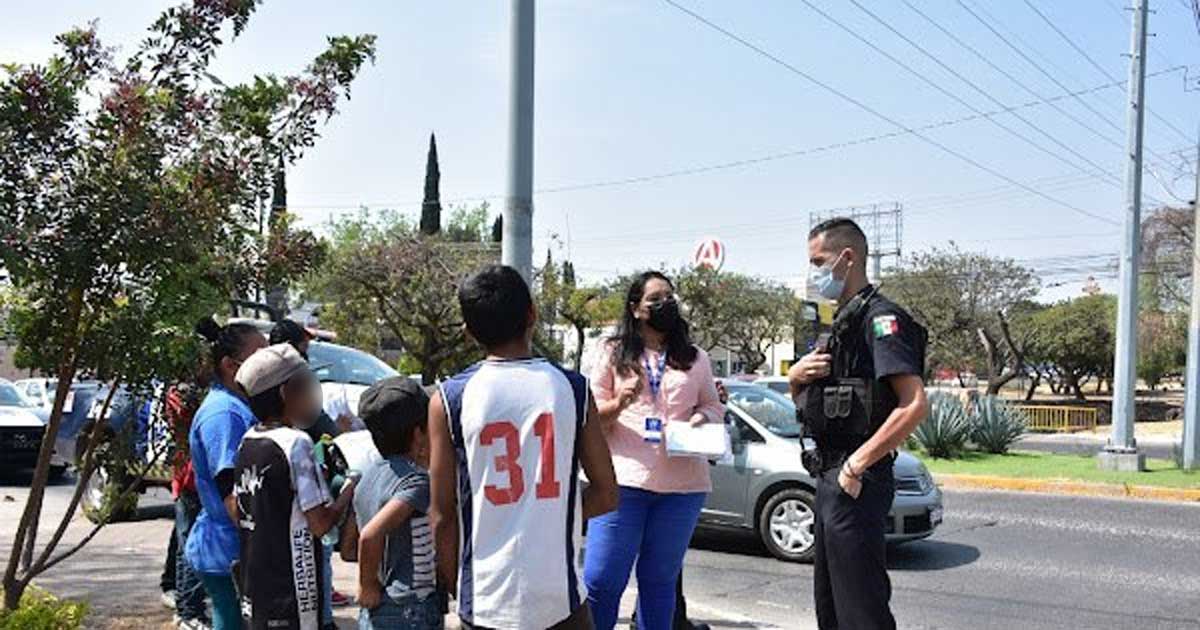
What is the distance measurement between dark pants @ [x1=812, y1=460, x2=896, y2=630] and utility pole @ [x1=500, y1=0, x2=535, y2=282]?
215 centimetres

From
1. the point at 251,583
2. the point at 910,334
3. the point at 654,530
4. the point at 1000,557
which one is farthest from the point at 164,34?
the point at 1000,557

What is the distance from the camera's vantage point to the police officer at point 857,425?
4.16 metres

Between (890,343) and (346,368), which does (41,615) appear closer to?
(890,343)

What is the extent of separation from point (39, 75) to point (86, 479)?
183 cm

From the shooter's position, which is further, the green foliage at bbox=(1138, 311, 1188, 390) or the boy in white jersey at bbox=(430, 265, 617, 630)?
the green foliage at bbox=(1138, 311, 1188, 390)

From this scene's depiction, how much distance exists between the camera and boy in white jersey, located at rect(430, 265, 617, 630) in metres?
2.96

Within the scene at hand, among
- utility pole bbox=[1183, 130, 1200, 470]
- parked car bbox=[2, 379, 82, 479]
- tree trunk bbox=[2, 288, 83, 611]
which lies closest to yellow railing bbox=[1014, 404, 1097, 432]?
utility pole bbox=[1183, 130, 1200, 470]

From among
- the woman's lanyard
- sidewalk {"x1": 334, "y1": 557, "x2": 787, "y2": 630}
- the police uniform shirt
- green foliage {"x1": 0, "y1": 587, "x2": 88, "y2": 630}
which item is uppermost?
the police uniform shirt

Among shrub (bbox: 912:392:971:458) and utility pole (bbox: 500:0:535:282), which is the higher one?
utility pole (bbox: 500:0:535:282)

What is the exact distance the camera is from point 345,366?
10914mm

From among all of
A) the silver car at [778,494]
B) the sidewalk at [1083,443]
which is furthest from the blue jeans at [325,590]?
the sidewalk at [1083,443]

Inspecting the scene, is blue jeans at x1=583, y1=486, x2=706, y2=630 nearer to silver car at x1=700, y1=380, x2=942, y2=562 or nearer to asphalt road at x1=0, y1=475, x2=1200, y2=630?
asphalt road at x1=0, y1=475, x2=1200, y2=630

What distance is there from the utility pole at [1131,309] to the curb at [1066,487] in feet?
6.46

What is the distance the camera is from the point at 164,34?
4.97 metres
